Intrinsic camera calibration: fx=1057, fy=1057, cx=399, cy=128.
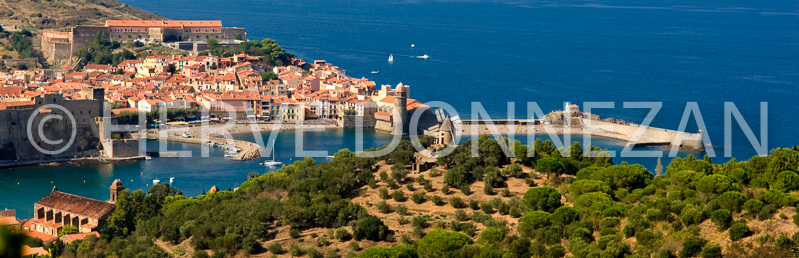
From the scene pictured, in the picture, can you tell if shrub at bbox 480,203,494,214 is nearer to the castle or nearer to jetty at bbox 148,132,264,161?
jetty at bbox 148,132,264,161

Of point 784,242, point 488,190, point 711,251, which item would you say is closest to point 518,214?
point 488,190

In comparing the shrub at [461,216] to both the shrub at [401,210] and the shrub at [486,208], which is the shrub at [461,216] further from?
the shrub at [401,210]

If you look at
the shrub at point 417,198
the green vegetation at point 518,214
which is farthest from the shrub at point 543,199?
the shrub at point 417,198

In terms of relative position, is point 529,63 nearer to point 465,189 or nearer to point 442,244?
point 465,189

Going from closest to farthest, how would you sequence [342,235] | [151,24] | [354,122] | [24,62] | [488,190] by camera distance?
[342,235]
[488,190]
[354,122]
[24,62]
[151,24]

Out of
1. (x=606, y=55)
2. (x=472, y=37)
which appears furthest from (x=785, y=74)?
(x=472, y=37)

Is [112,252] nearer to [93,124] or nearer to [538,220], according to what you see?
[538,220]
